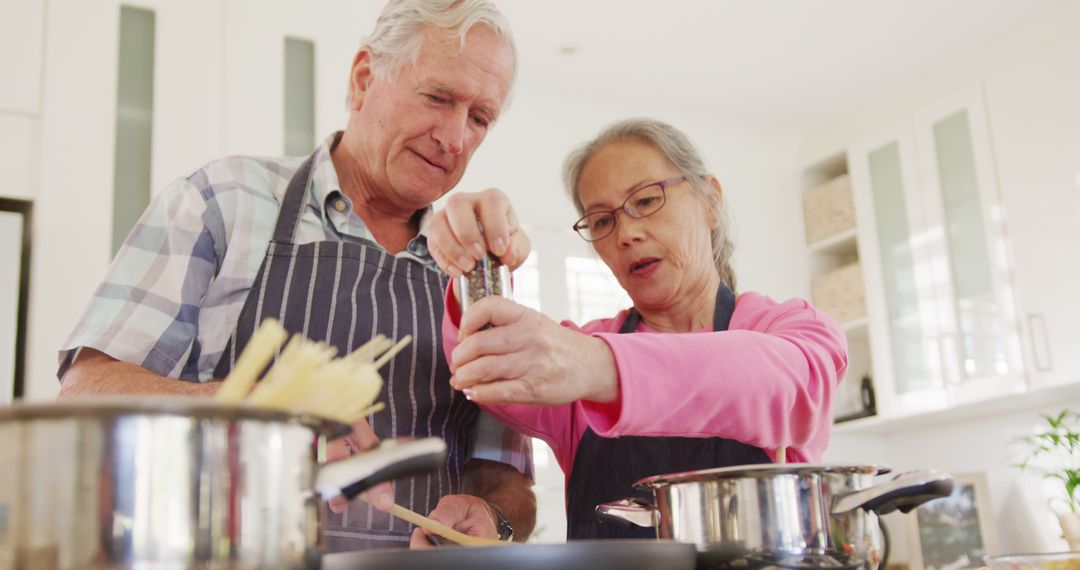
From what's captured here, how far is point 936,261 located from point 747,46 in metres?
1.05

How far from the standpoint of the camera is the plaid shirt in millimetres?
1086

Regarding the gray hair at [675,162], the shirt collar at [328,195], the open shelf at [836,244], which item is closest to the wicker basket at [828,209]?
the open shelf at [836,244]

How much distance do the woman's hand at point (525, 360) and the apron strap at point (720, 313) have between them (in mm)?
431

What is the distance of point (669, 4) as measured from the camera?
330cm

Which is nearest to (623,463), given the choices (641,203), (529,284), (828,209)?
(641,203)

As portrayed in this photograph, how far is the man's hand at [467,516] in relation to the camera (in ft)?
3.34

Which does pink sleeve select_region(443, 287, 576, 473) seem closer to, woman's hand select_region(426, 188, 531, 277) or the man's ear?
woman's hand select_region(426, 188, 531, 277)

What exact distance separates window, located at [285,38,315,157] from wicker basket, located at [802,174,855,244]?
7.98 ft

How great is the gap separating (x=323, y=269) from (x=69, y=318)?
122 cm

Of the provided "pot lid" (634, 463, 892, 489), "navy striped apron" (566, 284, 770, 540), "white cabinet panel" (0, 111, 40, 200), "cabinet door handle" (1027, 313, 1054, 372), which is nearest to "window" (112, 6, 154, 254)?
"white cabinet panel" (0, 111, 40, 200)

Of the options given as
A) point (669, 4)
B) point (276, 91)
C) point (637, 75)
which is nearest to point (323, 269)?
point (276, 91)

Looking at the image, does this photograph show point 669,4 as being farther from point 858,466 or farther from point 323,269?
point 858,466

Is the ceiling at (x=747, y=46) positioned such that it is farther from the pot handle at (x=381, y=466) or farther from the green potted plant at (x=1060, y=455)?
the pot handle at (x=381, y=466)

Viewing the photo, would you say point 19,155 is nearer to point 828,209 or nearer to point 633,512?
point 633,512
